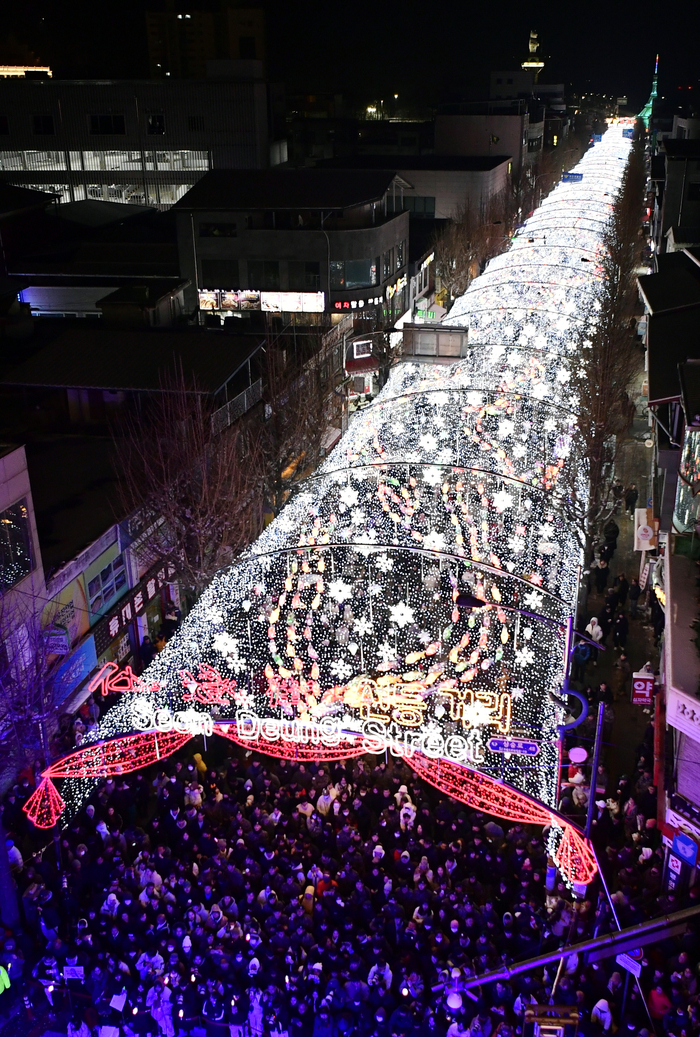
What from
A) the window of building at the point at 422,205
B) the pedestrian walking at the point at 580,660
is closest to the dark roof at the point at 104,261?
the window of building at the point at 422,205

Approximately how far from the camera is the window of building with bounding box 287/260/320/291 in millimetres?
38062

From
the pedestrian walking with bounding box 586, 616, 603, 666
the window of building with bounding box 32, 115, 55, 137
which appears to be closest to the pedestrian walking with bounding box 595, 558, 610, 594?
the pedestrian walking with bounding box 586, 616, 603, 666

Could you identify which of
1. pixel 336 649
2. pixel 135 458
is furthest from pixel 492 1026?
pixel 135 458

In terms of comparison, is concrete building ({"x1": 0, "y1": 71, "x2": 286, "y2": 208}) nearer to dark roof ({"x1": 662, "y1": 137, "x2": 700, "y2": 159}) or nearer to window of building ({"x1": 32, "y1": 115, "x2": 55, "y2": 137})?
window of building ({"x1": 32, "y1": 115, "x2": 55, "y2": 137})

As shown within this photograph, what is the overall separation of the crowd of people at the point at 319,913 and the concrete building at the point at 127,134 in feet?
161

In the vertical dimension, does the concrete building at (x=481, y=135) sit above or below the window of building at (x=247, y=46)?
below

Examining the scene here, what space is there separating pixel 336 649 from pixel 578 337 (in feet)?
71.6

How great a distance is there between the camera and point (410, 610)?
18.0 meters

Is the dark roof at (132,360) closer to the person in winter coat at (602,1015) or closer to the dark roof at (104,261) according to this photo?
the dark roof at (104,261)

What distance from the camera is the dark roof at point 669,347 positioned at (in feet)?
53.2

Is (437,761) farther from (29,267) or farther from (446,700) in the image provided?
(29,267)

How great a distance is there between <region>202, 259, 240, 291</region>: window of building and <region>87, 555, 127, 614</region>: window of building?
2183 centimetres

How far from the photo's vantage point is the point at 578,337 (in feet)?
114

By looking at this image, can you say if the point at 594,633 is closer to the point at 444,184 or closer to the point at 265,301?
the point at 265,301
